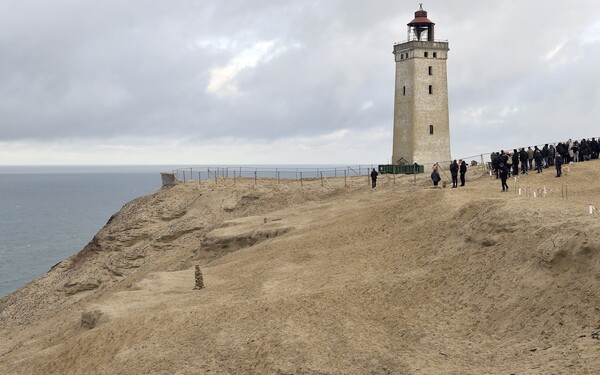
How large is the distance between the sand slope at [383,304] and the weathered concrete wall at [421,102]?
28.0 meters

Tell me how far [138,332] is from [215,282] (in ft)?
19.3

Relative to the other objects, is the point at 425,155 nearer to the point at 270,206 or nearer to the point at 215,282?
the point at 270,206

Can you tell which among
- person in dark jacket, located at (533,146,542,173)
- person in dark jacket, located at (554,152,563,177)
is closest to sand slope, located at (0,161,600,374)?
person in dark jacket, located at (554,152,563,177)

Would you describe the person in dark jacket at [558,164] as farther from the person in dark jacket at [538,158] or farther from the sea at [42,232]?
the sea at [42,232]

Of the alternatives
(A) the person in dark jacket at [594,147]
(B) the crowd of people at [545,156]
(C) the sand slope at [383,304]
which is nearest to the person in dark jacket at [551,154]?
(B) the crowd of people at [545,156]

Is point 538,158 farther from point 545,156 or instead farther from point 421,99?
point 421,99

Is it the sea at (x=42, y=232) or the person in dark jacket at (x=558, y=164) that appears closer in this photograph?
the person in dark jacket at (x=558, y=164)

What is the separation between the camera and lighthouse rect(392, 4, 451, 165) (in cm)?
5866

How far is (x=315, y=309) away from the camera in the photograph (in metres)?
18.5

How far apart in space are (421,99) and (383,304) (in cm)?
4271

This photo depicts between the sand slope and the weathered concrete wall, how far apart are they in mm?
27985

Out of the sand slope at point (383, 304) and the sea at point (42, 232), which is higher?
the sand slope at point (383, 304)

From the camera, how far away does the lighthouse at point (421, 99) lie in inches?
2309

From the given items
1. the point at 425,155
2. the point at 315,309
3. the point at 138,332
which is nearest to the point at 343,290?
the point at 315,309
